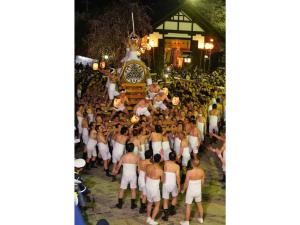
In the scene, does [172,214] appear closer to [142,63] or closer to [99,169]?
[99,169]

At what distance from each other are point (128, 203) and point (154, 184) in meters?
0.54

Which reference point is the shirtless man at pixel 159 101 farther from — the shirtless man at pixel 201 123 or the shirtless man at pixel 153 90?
the shirtless man at pixel 201 123

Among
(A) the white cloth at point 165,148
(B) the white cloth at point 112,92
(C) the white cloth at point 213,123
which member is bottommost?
(A) the white cloth at point 165,148

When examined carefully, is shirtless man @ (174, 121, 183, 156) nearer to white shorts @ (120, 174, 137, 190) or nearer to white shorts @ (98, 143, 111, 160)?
white shorts @ (98, 143, 111, 160)

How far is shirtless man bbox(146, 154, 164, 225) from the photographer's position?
3.76 metres

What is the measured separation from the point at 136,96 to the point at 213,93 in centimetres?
122

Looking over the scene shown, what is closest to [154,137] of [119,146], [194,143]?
[119,146]

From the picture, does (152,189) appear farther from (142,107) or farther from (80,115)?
(142,107)

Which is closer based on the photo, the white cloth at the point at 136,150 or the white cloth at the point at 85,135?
the white cloth at the point at 136,150

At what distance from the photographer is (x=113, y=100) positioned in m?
5.70

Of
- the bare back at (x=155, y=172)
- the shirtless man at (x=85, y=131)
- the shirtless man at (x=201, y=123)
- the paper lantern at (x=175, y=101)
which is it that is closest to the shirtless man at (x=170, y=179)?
the bare back at (x=155, y=172)

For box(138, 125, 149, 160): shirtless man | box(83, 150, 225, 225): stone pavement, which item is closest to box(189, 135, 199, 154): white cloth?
box(83, 150, 225, 225): stone pavement

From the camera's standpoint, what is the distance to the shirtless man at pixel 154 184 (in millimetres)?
3760

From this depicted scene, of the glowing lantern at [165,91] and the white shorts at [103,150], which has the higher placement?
the glowing lantern at [165,91]
